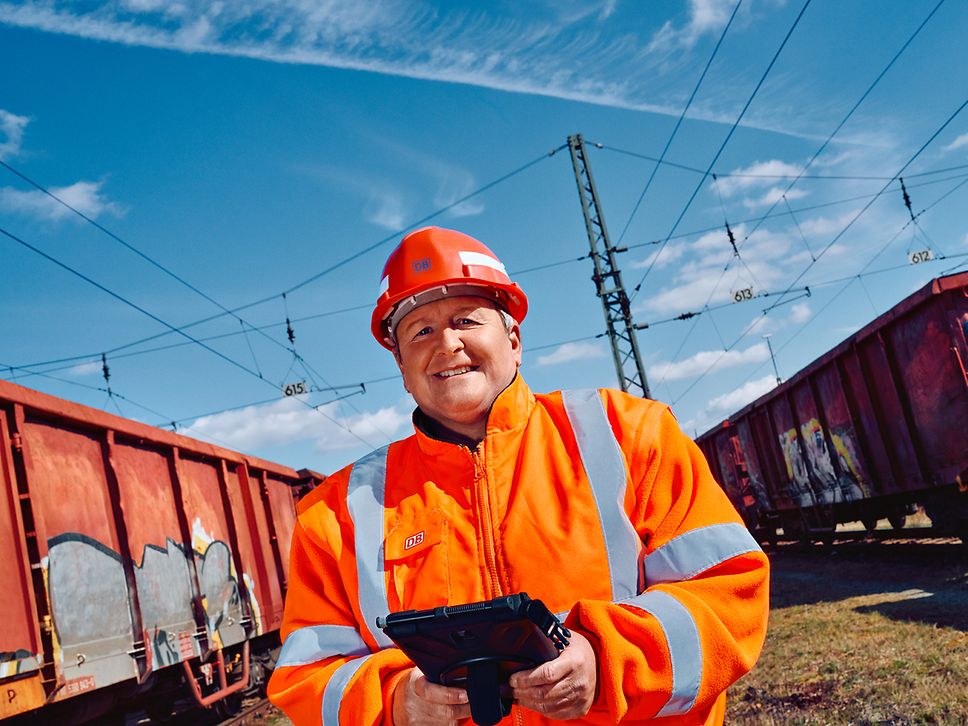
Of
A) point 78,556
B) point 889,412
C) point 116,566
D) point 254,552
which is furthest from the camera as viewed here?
point 889,412

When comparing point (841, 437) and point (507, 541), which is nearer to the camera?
point (507, 541)

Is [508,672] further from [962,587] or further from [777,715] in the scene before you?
[962,587]

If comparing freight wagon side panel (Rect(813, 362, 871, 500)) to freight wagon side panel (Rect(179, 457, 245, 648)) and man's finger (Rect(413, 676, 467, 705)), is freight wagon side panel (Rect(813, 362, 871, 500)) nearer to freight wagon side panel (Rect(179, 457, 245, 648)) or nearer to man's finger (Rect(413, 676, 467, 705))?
freight wagon side panel (Rect(179, 457, 245, 648))

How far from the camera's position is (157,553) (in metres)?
7.44

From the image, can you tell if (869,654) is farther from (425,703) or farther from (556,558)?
(425,703)

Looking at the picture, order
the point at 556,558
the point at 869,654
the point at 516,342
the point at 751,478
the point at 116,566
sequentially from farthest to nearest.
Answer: the point at 751,478 < the point at 116,566 < the point at 869,654 < the point at 516,342 < the point at 556,558

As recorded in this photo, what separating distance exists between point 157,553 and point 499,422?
21.0 feet

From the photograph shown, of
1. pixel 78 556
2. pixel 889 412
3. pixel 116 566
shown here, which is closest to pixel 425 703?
pixel 78 556

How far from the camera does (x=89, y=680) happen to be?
19.1 feet

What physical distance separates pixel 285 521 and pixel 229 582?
2.68 metres

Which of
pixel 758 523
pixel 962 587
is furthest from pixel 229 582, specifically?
pixel 758 523

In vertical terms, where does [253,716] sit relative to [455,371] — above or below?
below

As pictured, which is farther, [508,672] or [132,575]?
[132,575]

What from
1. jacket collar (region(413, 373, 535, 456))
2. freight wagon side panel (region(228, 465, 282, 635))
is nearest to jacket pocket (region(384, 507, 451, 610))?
jacket collar (region(413, 373, 535, 456))
